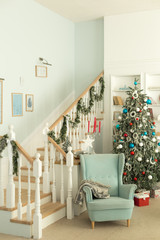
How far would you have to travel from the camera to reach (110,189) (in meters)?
5.80

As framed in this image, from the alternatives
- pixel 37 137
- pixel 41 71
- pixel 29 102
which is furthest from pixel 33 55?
pixel 37 137

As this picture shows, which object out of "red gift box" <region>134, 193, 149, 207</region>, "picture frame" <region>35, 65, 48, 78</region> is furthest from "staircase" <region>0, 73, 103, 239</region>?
"red gift box" <region>134, 193, 149, 207</region>

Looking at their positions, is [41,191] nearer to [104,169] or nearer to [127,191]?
[104,169]

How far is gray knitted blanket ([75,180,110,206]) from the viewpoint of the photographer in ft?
17.7

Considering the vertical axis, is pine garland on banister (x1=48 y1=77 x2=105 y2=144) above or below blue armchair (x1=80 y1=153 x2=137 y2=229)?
above

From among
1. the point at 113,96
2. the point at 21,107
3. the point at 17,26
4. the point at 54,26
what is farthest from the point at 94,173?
the point at 54,26

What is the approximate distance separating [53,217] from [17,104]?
2.47 meters

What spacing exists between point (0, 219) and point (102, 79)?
429cm

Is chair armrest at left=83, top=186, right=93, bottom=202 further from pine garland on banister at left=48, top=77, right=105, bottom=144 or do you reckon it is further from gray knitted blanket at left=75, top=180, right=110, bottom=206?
pine garland on banister at left=48, top=77, right=105, bottom=144

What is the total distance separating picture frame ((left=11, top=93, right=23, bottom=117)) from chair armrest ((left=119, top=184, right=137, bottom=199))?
2556 millimetres

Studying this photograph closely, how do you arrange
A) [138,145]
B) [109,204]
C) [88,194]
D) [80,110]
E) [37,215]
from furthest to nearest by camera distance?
1. [80,110]
2. [138,145]
3. [88,194]
4. [109,204]
5. [37,215]

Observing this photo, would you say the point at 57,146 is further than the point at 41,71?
No

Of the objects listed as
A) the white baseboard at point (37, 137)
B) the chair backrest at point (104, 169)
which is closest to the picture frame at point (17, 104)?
the white baseboard at point (37, 137)

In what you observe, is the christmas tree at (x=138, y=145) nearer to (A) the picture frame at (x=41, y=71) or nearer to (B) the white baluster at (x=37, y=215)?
(A) the picture frame at (x=41, y=71)
